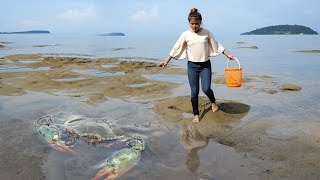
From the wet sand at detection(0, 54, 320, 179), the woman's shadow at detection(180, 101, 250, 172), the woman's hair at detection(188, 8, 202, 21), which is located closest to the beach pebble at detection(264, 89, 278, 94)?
the wet sand at detection(0, 54, 320, 179)

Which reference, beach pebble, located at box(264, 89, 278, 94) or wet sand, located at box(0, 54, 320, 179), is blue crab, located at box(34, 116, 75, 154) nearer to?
wet sand, located at box(0, 54, 320, 179)

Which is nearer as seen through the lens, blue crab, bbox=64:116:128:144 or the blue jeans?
blue crab, bbox=64:116:128:144

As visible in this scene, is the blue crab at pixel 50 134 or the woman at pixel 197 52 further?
the woman at pixel 197 52

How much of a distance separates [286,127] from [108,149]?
3.30m

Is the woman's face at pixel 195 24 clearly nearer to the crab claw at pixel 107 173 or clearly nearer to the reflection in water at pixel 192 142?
the reflection in water at pixel 192 142

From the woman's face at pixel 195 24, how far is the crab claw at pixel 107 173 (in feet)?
10.0

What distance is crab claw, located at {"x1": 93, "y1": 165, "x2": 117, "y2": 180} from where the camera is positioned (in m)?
4.21

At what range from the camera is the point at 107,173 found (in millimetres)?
4297

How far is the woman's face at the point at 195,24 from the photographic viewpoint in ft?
20.1

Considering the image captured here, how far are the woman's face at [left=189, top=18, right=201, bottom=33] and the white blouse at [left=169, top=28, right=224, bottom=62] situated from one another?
0.12 metres

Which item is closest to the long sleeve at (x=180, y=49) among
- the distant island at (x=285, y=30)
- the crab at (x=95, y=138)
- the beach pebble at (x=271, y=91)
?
the crab at (x=95, y=138)

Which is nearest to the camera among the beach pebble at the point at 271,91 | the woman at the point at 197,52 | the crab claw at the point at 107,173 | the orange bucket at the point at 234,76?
the crab claw at the point at 107,173

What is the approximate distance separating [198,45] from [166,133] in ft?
5.77

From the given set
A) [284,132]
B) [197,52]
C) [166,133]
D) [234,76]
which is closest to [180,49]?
[197,52]
